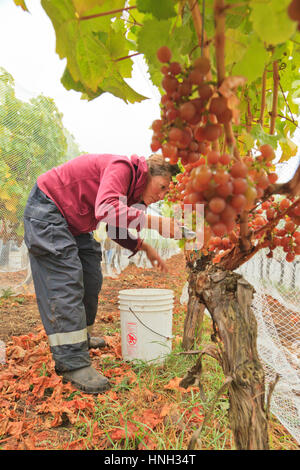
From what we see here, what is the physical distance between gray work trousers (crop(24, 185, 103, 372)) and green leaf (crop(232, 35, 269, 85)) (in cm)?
178

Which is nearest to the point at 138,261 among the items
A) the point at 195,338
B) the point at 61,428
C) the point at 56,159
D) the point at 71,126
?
the point at 71,126

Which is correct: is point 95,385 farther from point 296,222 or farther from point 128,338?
point 296,222

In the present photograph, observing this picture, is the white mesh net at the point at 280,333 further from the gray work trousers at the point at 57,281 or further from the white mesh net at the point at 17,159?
the white mesh net at the point at 17,159

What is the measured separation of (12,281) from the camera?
6223mm

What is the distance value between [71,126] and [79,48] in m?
9.20

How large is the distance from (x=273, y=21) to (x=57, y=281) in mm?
2064

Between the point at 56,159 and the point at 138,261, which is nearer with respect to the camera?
the point at 56,159

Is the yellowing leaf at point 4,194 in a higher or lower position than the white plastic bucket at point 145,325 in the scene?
higher

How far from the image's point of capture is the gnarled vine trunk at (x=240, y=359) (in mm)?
1058

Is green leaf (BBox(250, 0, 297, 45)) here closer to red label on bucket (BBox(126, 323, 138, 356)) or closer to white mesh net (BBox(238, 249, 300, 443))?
white mesh net (BBox(238, 249, 300, 443))

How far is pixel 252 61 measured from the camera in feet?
2.76

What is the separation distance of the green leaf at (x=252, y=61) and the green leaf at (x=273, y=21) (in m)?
0.20

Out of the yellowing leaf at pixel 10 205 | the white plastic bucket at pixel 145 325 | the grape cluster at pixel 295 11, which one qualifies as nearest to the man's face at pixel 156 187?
the white plastic bucket at pixel 145 325

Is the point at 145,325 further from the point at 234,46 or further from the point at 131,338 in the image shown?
the point at 234,46
